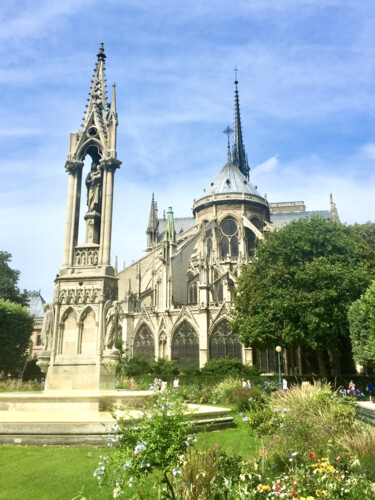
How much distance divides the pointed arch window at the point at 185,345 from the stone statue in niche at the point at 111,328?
31720mm

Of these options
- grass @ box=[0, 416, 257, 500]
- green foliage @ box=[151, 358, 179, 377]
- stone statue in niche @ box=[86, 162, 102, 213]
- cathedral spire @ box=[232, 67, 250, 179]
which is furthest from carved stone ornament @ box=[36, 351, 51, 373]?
cathedral spire @ box=[232, 67, 250, 179]

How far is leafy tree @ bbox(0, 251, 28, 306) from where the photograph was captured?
44594 millimetres

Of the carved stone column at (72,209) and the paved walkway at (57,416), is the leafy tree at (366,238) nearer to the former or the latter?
the carved stone column at (72,209)

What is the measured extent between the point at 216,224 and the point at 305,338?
32543mm

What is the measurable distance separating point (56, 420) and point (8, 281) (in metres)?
39.6

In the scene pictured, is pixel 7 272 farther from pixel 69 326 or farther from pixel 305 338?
pixel 69 326

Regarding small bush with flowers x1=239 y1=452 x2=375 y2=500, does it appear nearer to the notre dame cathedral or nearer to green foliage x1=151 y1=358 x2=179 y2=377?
the notre dame cathedral

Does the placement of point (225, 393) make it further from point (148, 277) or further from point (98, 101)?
point (148, 277)

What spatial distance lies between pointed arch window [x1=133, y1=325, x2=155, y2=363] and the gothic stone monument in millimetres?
33217

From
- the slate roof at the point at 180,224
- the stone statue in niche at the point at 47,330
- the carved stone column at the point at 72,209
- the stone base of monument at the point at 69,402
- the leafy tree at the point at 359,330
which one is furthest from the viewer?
the slate roof at the point at 180,224

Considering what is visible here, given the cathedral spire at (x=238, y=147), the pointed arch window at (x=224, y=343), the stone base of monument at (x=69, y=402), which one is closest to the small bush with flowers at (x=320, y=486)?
the stone base of monument at (x=69, y=402)

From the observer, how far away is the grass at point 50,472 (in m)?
6.12

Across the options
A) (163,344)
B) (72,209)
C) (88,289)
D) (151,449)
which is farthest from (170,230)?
(151,449)

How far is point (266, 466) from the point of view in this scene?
6.55m
